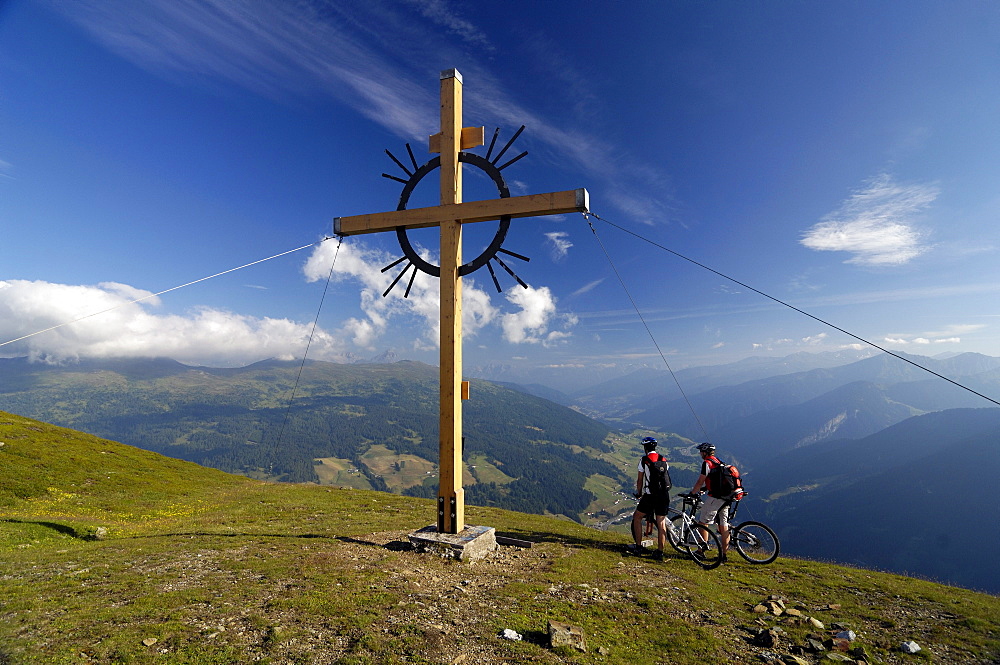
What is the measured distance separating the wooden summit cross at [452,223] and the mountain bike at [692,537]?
5.40 m

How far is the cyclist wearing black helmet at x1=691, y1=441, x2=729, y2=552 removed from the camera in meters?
9.83

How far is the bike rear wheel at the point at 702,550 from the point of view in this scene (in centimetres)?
954

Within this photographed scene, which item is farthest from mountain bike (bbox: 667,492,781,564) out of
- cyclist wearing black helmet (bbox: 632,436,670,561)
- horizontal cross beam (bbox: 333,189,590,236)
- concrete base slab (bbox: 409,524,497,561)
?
horizontal cross beam (bbox: 333,189,590,236)

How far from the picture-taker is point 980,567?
154 metres

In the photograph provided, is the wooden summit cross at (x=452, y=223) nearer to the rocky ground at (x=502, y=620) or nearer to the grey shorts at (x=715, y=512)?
the rocky ground at (x=502, y=620)

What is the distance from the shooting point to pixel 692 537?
33.8 feet

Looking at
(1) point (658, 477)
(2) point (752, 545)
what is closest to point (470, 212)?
(1) point (658, 477)

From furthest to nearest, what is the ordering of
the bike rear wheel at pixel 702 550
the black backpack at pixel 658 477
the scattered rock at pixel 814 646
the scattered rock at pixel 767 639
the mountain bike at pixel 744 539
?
the black backpack at pixel 658 477 < the mountain bike at pixel 744 539 < the bike rear wheel at pixel 702 550 < the scattered rock at pixel 767 639 < the scattered rock at pixel 814 646

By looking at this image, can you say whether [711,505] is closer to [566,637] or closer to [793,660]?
[793,660]

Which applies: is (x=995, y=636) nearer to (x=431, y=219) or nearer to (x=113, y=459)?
(x=431, y=219)

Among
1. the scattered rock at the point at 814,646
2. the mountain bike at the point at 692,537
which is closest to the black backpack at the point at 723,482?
the mountain bike at the point at 692,537

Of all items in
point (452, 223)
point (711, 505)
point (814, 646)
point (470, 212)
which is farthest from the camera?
point (452, 223)

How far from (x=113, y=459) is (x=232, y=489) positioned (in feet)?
45.2

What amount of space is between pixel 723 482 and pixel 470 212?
29.2 feet
